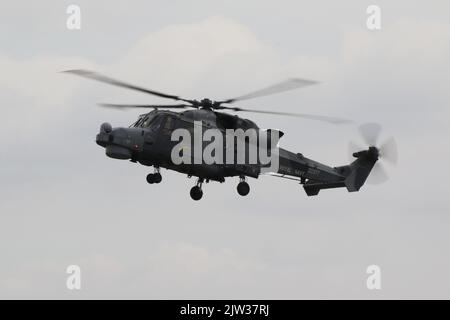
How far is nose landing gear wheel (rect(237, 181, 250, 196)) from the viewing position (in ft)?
173

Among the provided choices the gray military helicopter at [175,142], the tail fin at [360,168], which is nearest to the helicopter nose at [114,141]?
the gray military helicopter at [175,142]

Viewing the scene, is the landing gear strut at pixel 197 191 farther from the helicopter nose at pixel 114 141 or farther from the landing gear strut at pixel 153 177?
the helicopter nose at pixel 114 141

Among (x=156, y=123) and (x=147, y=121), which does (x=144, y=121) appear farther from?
(x=156, y=123)

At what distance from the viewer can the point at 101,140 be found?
48688 millimetres

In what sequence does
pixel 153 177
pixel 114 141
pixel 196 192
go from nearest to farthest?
pixel 114 141, pixel 153 177, pixel 196 192

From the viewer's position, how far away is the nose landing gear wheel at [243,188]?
173 feet

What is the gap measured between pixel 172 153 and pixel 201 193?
371 centimetres

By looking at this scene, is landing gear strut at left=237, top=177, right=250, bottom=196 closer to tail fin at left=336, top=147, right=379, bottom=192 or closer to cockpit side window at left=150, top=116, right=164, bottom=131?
cockpit side window at left=150, top=116, right=164, bottom=131

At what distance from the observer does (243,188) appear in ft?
173

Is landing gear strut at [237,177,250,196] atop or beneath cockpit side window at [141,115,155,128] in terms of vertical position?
beneath

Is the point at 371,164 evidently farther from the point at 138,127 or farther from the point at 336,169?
the point at 138,127

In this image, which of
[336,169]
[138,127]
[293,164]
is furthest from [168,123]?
[336,169]

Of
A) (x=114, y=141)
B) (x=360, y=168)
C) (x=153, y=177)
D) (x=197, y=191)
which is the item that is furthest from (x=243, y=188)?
(x=360, y=168)

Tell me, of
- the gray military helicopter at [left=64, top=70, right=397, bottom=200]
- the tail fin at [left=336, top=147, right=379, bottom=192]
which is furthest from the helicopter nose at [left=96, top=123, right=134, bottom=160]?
the tail fin at [left=336, top=147, right=379, bottom=192]
